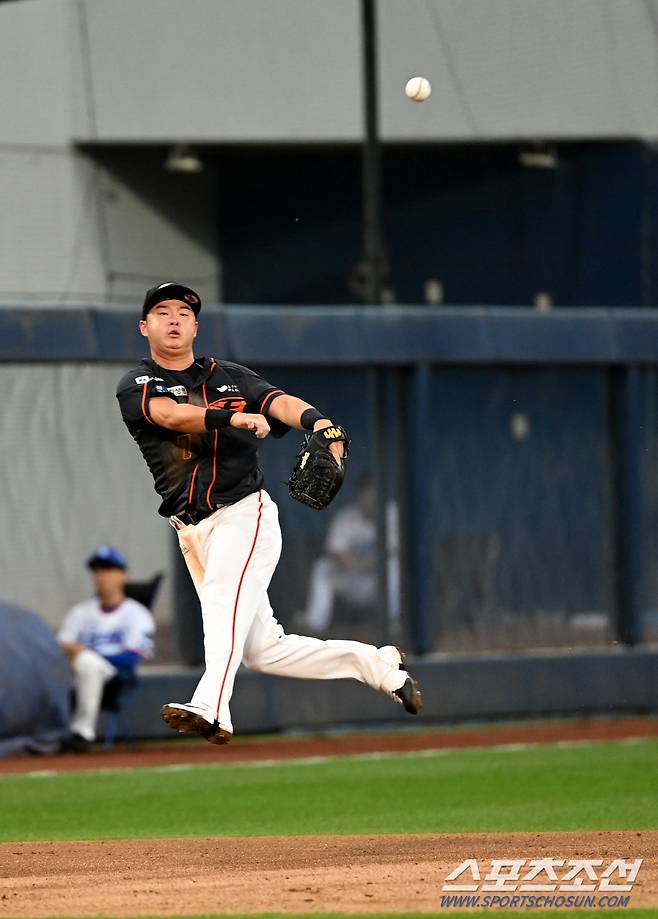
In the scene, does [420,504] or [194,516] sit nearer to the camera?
[194,516]

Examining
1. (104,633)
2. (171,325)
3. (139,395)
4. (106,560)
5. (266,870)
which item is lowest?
(266,870)

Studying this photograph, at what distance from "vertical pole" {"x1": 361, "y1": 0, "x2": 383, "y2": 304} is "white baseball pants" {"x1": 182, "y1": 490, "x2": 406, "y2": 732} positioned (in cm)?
685

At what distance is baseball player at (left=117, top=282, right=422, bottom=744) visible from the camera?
5891mm

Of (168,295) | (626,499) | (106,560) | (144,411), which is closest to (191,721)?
A: (144,411)

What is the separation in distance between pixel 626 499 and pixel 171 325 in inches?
282

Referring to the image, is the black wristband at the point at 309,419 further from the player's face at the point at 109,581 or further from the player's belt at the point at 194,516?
the player's face at the point at 109,581

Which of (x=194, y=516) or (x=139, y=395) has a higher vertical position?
(x=139, y=395)

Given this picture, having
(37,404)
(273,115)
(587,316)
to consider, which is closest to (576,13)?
(273,115)

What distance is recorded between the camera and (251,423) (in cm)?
561

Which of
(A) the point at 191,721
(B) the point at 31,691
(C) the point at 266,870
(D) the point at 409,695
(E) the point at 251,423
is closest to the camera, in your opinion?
(C) the point at 266,870

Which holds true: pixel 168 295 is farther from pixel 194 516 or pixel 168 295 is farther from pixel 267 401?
pixel 194 516

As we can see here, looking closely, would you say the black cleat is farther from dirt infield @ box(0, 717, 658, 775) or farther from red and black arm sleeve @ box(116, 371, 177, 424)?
dirt infield @ box(0, 717, 658, 775)

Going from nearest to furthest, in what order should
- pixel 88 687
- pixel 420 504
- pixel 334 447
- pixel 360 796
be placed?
pixel 334 447 → pixel 360 796 → pixel 88 687 → pixel 420 504

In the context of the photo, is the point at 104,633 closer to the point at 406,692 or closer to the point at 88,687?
the point at 88,687
